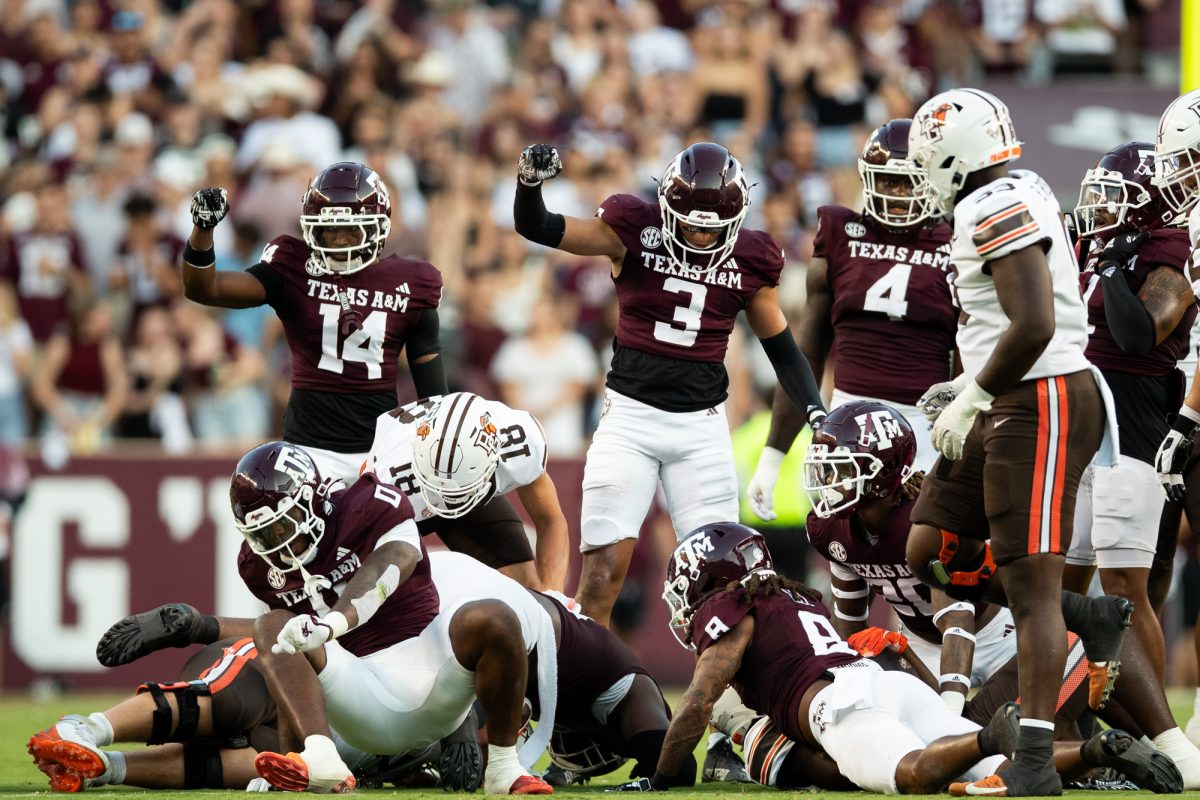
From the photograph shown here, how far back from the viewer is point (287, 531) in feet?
19.5

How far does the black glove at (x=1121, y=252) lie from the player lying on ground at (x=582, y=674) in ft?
7.82

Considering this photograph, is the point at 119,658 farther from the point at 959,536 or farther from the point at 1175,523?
the point at 1175,523

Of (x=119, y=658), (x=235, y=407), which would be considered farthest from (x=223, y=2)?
(x=119, y=658)

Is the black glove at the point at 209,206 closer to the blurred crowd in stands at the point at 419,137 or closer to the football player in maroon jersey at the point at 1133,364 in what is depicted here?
the football player in maroon jersey at the point at 1133,364

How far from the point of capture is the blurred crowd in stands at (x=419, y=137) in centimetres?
1257

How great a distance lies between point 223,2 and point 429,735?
10.7m

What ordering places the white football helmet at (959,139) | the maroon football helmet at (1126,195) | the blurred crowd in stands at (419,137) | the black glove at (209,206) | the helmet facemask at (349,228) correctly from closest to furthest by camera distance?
the white football helmet at (959,139) → the maroon football helmet at (1126,195) → the black glove at (209,206) → the helmet facemask at (349,228) → the blurred crowd in stands at (419,137)

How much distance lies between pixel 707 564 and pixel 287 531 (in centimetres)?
145

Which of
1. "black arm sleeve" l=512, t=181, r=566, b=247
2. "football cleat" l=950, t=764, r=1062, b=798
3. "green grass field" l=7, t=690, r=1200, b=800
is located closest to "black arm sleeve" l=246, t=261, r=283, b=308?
"black arm sleeve" l=512, t=181, r=566, b=247

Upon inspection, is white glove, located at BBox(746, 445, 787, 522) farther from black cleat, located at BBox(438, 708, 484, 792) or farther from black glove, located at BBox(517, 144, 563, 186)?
black cleat, located at BBox(438, 708, 484, 792)

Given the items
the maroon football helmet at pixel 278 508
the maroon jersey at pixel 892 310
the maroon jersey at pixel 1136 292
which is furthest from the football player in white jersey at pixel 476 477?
the maroon jersey at pixel 1136 292

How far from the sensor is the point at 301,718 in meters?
5.73

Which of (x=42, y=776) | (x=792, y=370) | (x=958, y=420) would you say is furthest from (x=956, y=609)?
(x=42, y=776)

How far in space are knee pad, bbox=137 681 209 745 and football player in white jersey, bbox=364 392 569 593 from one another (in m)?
1.21
